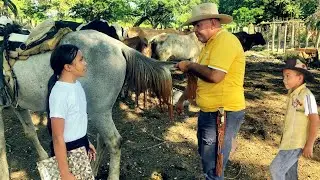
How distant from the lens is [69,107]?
2.30 metres

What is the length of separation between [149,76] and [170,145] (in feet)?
5.88

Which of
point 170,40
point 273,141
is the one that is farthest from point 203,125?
point 170,40

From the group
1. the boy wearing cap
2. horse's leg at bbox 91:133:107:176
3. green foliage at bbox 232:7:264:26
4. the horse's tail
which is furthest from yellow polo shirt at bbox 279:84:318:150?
green foliage at bbox 232:7:264:26

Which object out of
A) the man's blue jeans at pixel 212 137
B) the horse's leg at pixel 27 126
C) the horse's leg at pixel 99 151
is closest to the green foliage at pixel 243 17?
the horse's leg at pixel 27 126

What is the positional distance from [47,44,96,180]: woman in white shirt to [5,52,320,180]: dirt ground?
5.80 ft

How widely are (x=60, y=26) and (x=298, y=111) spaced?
2750 millimetres

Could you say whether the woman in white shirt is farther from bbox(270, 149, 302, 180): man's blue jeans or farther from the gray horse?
bbox(270, 149, 302, 180): man's blue jeans

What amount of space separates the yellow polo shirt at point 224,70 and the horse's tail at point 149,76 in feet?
3.38

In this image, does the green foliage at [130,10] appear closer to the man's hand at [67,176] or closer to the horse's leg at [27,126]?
the horse's leg at [27,126]

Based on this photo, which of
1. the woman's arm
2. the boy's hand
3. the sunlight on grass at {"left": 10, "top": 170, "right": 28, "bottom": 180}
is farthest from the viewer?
the sunlight on grass at {"left": 10, "top": 170, "right": 28, "bottom": 180}

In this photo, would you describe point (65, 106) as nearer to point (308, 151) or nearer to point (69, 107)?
point (69, 107)

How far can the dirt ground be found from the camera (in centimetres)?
441

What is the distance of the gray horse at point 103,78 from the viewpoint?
370 cm

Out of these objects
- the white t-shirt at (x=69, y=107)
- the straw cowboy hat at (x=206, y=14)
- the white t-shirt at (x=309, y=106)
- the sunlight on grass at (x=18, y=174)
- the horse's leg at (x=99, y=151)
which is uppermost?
the straw cowboy hat at (x=206, y=14)
